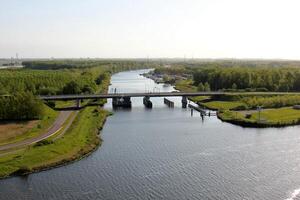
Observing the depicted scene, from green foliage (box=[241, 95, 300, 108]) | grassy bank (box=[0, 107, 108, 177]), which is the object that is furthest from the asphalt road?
green foliage (box=[241, 95, 300, 108])

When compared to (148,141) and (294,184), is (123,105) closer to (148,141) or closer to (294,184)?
(148,141)

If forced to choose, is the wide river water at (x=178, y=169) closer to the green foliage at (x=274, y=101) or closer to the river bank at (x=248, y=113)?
the river bank at (x=248, y=113)

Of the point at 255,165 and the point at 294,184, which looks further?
the point at 255,165

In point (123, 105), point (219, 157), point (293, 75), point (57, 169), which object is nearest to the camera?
point (57, 169)

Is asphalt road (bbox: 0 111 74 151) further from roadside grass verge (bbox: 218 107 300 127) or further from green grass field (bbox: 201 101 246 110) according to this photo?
green grass field (bbox: 201 101 246 110)

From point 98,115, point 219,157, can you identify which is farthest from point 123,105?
point 219,157
